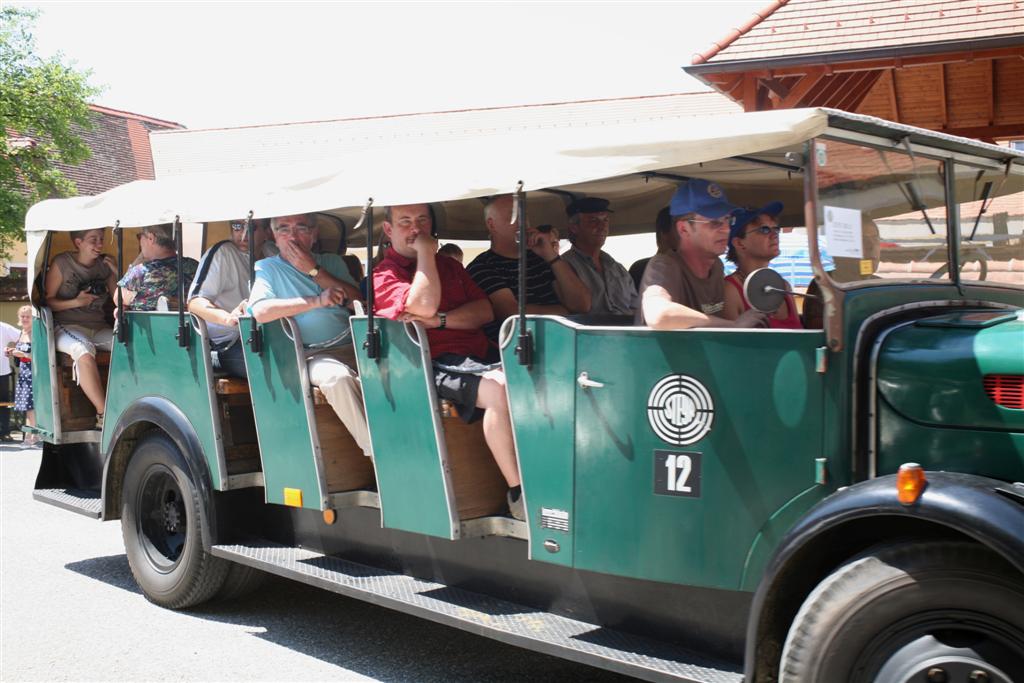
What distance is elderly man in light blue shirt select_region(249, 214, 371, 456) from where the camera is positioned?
480 centimetres

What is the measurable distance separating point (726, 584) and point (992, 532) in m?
0.91

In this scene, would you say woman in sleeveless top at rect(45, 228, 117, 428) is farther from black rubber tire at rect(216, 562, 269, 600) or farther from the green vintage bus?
black rubber tire at rect(216, 562, 269, 600)

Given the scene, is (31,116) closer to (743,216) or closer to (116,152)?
(743,216)

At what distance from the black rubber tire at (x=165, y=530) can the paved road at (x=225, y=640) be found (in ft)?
0.46

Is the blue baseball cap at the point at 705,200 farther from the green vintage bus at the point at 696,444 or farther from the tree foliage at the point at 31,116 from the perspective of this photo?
the tree foliage at the point at 31,116

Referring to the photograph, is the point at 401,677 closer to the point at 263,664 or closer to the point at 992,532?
the point at 263,664

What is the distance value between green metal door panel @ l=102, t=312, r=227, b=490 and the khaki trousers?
84 centimetres

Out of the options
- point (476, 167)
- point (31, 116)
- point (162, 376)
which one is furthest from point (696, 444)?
point (31, 116)

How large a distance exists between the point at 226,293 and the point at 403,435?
178 cm

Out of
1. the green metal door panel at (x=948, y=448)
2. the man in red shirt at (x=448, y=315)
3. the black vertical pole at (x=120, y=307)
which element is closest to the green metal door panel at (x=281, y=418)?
the man in red shirt at (x=448, y=315)

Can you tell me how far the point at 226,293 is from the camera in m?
5.76

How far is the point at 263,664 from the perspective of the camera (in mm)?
4844

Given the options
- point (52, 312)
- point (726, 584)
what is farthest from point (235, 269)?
point (726, 584)

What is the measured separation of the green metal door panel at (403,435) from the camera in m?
4.36
